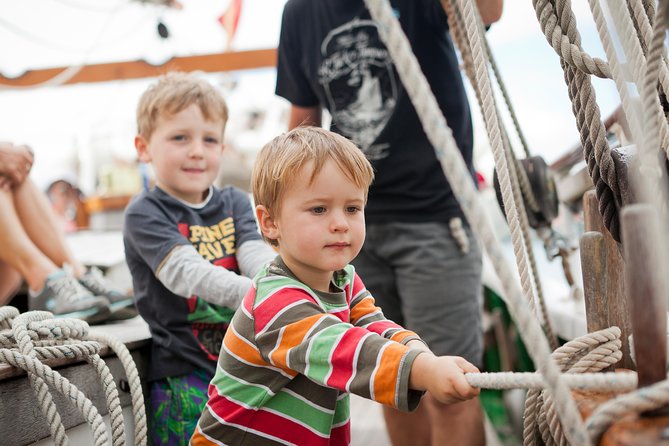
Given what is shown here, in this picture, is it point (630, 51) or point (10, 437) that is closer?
point (630, 51)

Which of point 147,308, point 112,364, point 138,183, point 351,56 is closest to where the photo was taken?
point 112,364

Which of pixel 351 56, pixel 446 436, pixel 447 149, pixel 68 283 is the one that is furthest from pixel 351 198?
pixel 68 283

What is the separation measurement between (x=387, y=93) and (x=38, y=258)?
1073 millimetres

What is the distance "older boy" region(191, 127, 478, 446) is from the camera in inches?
34.9

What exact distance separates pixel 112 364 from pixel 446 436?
2.37 feet

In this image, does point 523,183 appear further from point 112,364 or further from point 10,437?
point 10,437

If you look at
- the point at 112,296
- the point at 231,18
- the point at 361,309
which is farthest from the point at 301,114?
the point at 231,18

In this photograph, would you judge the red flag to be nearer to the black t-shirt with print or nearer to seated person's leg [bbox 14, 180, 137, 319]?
seated person's leg [bbox 14, 180, 137, 319]

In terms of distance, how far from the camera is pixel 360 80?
1732mm

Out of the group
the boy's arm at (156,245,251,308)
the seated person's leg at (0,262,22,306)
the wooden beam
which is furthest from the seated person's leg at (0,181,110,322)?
the wooden beam

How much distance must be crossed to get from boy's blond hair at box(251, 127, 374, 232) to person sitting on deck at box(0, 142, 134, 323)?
35.9 inches

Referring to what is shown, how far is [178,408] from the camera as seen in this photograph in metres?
1.38

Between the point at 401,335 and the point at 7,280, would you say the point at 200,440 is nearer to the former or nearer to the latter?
the point at 401,335

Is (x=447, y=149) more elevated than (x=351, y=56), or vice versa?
(x=351, y=56)
